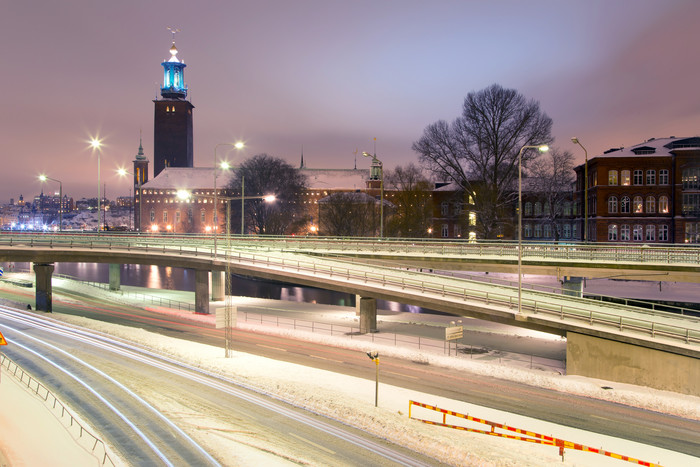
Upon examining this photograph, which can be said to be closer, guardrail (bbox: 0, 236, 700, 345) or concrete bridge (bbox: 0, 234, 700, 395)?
concrete bridge (bbox: 0, 234, 700, 395)

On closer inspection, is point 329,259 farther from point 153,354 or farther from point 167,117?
point 167,117

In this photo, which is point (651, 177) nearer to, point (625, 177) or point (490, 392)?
point (625, 177)

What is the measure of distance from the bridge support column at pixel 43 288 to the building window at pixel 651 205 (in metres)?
57.1

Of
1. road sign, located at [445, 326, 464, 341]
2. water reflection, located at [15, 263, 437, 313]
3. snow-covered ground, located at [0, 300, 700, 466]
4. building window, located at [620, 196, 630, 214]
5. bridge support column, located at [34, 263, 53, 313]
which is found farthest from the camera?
water reflection, located at [15, 263, 437, 313]

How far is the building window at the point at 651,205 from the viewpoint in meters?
51.8

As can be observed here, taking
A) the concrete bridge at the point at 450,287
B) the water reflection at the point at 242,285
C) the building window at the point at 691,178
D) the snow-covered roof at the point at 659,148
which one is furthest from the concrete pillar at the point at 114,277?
the building window at the point at 691,178

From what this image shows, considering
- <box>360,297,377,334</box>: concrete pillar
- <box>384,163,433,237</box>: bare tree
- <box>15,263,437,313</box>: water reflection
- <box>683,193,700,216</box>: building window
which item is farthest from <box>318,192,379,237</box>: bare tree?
<box>360,297,377,334</box>: concrete pillar

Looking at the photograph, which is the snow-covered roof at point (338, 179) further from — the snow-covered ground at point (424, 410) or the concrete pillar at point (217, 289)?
the snow-covered ground at point (424, 410)

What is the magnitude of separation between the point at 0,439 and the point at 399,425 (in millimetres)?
11204

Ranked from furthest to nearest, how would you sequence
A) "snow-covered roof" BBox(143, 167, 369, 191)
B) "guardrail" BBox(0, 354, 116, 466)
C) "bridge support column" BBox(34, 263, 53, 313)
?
1. "snow-covered roof" BBox(143, 167, 369, 191)
2. "bridge support column" BBox(34, 263, 53, 313)
3. "guardrail" BBox(0, 354, 116, 466)

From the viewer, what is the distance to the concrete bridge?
20.7 metres

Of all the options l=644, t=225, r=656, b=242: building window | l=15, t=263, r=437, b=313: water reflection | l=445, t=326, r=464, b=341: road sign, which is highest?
l=644, t=225, r=656, b=242: building window

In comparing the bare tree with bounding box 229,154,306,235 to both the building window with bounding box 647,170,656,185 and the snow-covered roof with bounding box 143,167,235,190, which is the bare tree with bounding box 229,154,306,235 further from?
the snow-covered roof with bounding box 143,167,235,190

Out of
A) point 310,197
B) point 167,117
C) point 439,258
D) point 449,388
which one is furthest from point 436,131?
point 167,117
